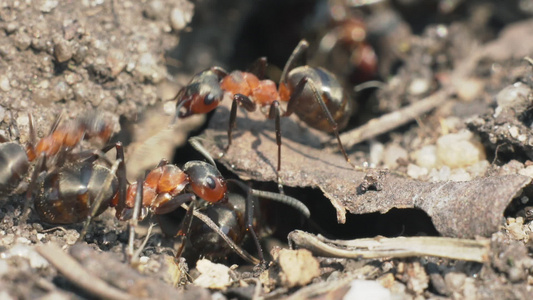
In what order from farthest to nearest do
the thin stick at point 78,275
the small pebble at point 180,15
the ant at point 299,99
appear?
the small pebble at point 180,15, the ant at point 299,99, the thin stick at point 78,275

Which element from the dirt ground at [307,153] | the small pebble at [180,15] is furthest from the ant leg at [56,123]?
the small pebble at [180,15]

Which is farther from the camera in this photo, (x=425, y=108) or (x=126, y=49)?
(x=425, y=108)

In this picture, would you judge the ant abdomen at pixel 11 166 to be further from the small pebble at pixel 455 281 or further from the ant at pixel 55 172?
the small pebble at pixel 455 281

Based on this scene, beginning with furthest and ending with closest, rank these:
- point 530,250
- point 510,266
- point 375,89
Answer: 1. point 375,89
2. point 530,250
3. point 510,266

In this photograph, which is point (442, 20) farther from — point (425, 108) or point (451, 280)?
point (451, 280)

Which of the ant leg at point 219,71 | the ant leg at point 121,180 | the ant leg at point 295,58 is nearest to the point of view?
the ant leg at point 121,180

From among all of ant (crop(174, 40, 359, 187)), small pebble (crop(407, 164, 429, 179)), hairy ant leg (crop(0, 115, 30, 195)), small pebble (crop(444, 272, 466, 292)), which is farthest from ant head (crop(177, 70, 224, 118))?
small pebble (crop(444, 272, 466, 292))

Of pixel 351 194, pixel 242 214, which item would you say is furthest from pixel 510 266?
pixel 242 214
